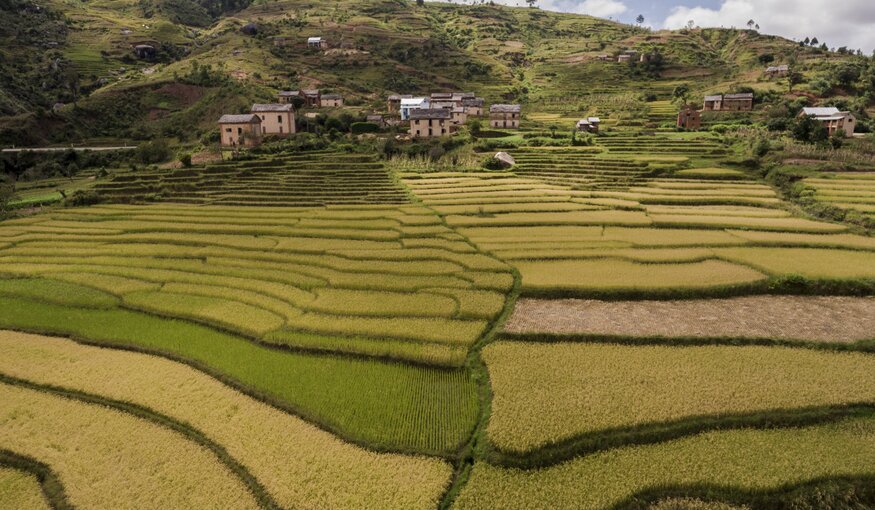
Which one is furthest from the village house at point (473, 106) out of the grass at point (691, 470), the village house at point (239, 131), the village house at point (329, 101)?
the grass at point (691, 470)

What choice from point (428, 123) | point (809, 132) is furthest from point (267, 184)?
point (809, 132)

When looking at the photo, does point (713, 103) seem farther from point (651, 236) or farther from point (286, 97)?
point (286, 97)

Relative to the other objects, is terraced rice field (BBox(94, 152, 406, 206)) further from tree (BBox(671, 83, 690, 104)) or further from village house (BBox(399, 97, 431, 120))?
tree (BBox(671, 83, 690, 104))

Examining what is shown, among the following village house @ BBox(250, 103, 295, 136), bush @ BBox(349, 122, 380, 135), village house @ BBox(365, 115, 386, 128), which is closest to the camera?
village house @ BBox(250, 103, 295, 136)

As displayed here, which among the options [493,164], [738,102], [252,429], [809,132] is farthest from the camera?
[738,102]

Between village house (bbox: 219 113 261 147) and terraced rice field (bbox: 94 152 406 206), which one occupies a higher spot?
village house (bbox: 219 113 261 147)

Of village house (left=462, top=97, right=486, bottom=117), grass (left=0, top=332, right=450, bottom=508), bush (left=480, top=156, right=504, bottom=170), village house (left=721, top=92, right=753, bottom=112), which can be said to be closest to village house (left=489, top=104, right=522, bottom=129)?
village house (left=462, top=97, right=486, bottom=117)
